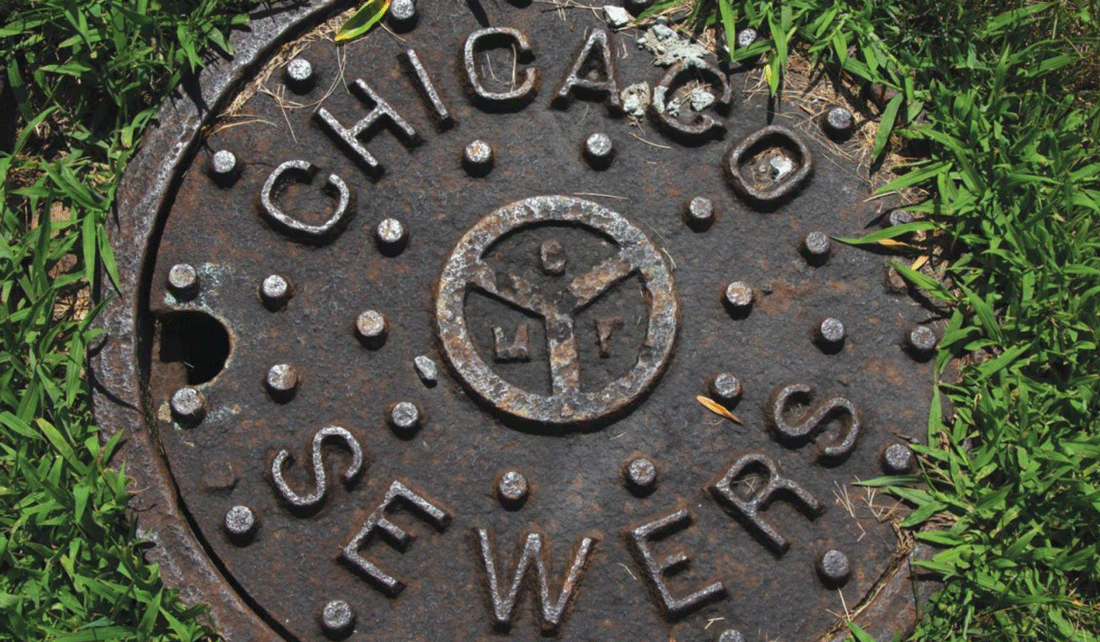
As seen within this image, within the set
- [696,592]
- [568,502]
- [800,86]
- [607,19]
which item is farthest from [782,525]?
[607,19]

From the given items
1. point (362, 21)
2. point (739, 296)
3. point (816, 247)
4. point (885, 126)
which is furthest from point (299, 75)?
point (885, 126)

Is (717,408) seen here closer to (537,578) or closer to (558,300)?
(558,300)

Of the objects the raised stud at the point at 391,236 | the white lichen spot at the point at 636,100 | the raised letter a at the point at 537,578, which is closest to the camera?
the raised letter a at the point at 537,578

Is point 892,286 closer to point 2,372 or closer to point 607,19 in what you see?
point 607,19

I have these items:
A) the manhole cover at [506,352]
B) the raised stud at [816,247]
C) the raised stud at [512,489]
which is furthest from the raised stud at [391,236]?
the raised stud at [816,247]

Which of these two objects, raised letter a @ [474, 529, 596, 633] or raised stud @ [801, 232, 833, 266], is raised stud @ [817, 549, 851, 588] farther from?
raised stud @ [801, 232, 833, 266]

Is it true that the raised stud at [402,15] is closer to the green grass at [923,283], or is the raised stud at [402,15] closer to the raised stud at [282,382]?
the green grass at [923,283]
